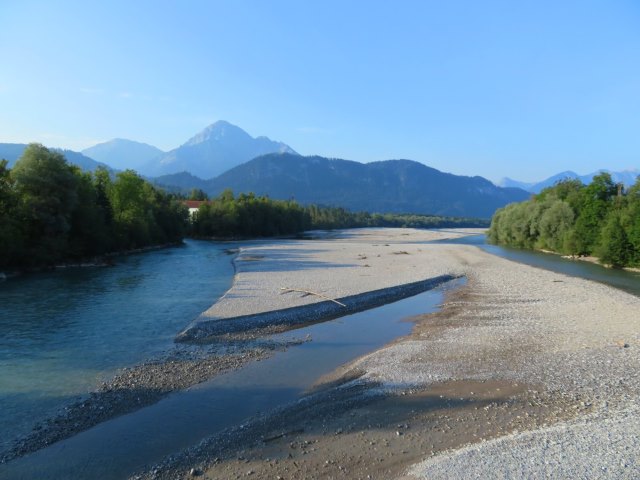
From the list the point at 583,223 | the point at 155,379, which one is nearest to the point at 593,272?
the point at 583,223

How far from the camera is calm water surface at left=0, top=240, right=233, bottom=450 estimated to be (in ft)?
42.7

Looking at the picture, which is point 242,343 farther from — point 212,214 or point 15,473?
point 212,214

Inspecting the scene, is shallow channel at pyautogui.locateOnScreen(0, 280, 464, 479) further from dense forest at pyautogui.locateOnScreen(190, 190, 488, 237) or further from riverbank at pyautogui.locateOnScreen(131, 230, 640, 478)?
dense forest at pyautogui.locateOnScreen(190, 190, 488, 237)

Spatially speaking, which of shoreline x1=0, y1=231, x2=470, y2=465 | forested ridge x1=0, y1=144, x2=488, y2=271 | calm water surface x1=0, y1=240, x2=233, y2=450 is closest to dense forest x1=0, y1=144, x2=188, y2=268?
forested ridge x1=0, y1=144, x2=488, y2=271

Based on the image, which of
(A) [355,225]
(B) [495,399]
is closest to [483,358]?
(B) [495,399]

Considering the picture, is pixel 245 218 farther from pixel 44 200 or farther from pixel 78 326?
pixel 78 326

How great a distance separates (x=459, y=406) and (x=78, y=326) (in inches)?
721

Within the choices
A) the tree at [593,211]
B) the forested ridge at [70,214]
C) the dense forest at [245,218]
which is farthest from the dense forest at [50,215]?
the tree at [593,211]

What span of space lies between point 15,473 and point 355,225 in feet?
597

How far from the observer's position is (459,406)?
1158 centimetres

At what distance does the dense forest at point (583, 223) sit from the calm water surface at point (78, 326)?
4327cm

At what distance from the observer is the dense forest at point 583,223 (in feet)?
149

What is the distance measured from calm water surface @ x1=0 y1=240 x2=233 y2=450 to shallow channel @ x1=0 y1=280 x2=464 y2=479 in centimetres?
204

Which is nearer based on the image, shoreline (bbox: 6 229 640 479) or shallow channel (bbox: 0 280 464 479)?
shoreline (bbox: 6 229 640 479)
